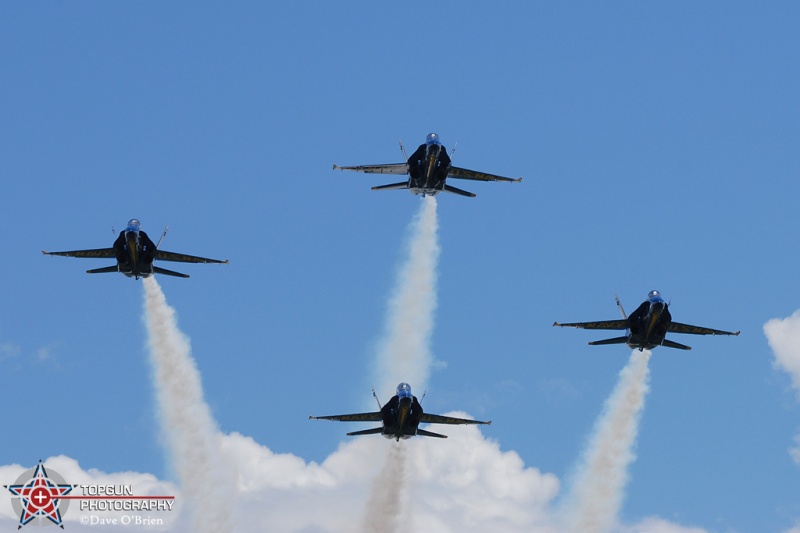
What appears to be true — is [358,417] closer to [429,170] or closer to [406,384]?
[406,384]

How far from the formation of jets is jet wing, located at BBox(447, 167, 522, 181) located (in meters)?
0.76

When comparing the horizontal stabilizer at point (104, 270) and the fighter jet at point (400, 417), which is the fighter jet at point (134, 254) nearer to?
the horizontal stabilizer at point (104, 270)

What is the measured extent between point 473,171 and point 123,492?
160ft

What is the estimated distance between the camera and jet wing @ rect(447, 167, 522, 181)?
630 feet

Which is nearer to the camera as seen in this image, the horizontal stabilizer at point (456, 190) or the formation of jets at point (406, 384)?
the formation of jets at point (406, 384)

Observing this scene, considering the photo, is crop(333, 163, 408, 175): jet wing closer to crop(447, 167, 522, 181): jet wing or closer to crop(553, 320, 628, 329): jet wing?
crop(447, 167, 522, 181): jet wing

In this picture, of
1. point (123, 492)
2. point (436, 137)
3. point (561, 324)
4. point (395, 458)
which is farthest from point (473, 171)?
point (123, 492)

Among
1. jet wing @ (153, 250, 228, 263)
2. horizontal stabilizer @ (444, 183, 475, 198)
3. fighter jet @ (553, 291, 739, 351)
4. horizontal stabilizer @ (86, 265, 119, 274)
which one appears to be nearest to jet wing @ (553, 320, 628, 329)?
fighter jet @ (553, 291, 739, 351)

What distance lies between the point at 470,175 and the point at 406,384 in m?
24.6

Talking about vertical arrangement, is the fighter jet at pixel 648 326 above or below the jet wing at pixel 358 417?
above

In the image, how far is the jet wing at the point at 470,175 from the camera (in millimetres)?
191875

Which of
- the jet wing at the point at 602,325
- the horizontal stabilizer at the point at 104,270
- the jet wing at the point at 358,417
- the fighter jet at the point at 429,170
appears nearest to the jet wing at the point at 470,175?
the fighter jet at the point at 429,170

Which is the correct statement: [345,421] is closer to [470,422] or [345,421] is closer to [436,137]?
[470,422]

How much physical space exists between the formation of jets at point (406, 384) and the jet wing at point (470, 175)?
2.50 feet
